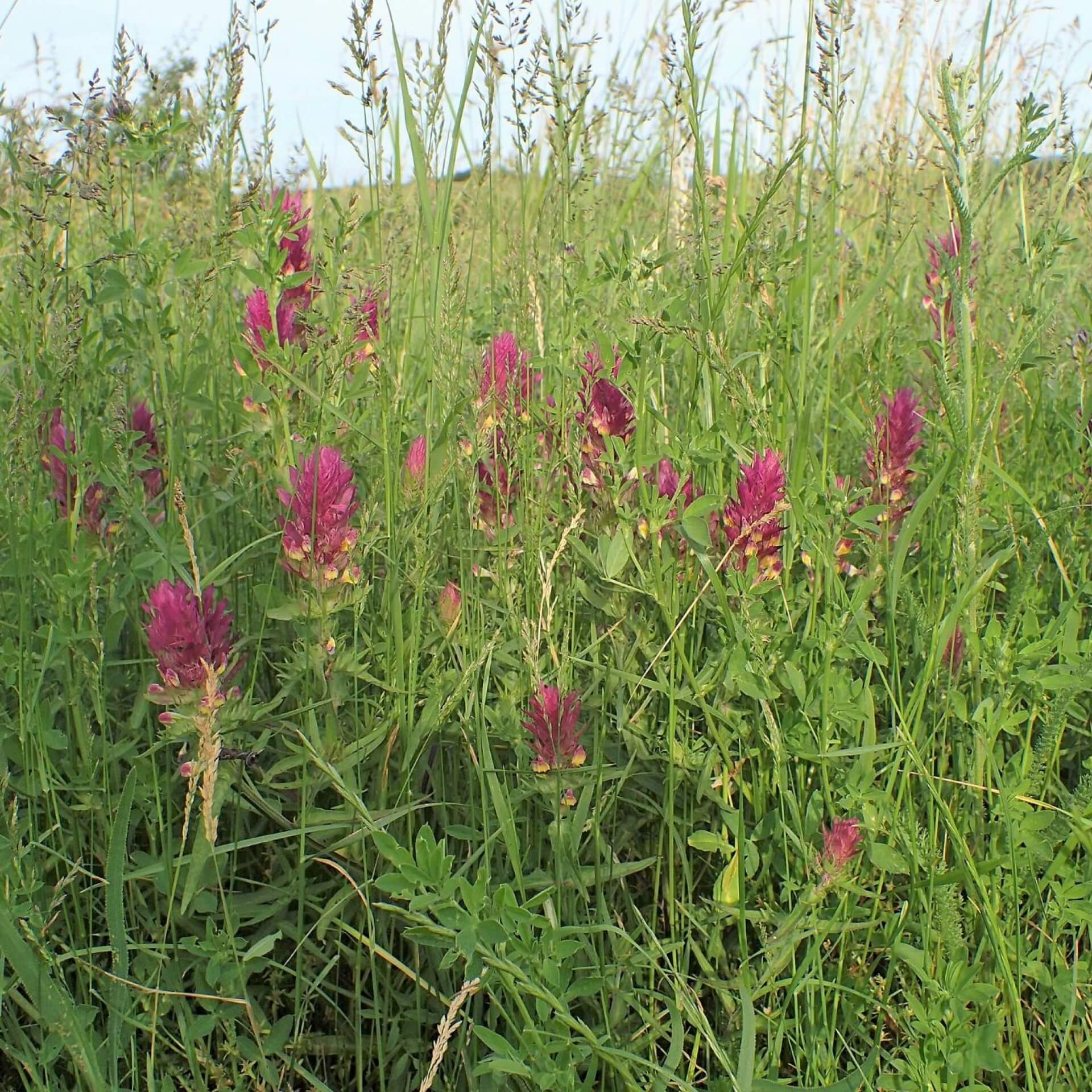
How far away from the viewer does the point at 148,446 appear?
1997 mm

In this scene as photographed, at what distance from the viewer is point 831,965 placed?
147cm

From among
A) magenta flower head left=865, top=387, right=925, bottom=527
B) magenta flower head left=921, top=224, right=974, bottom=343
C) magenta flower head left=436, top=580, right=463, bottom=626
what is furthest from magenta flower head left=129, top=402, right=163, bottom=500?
magenta flower head left=921, top=224, right=974, bottom=343

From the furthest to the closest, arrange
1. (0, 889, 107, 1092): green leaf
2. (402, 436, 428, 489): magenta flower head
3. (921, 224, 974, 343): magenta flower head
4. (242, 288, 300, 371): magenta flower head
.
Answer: (921, 224, 974, 343): magenta flower head < (242, 288, 300, 371): magenta flower head < (402, 436, 428, 489): magenta flower head < (0, 889, 107, 1092): green leaf

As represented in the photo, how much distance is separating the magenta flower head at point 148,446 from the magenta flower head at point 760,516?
3.65 ft

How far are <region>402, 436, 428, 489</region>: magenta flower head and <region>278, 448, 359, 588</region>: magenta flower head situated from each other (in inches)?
4.1

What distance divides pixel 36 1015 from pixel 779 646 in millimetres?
1095

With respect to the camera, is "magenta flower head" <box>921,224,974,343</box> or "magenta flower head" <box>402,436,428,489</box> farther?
"magenta flower head" <box>921,224,974,343</box>

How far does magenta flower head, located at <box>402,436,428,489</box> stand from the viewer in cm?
163

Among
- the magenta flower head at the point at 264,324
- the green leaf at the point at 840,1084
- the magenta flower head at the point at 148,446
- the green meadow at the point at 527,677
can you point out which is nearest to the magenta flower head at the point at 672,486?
the green meadow at the point at 527,677

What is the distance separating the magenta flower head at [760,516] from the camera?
155 cm

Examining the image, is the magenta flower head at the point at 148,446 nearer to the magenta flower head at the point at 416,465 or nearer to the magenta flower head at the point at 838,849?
the magenta flower head at the point at 416,465

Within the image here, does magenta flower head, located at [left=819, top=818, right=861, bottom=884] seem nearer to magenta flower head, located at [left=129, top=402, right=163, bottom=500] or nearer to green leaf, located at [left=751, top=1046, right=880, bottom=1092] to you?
green leaf, located at [left=751, top=1046, right=880, bottom=1092]

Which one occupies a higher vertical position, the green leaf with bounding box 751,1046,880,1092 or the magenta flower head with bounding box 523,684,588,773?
the magenta flower head with bounding box 523,684,588,773

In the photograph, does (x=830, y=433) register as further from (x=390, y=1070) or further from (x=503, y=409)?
(x=390, y=1070)
